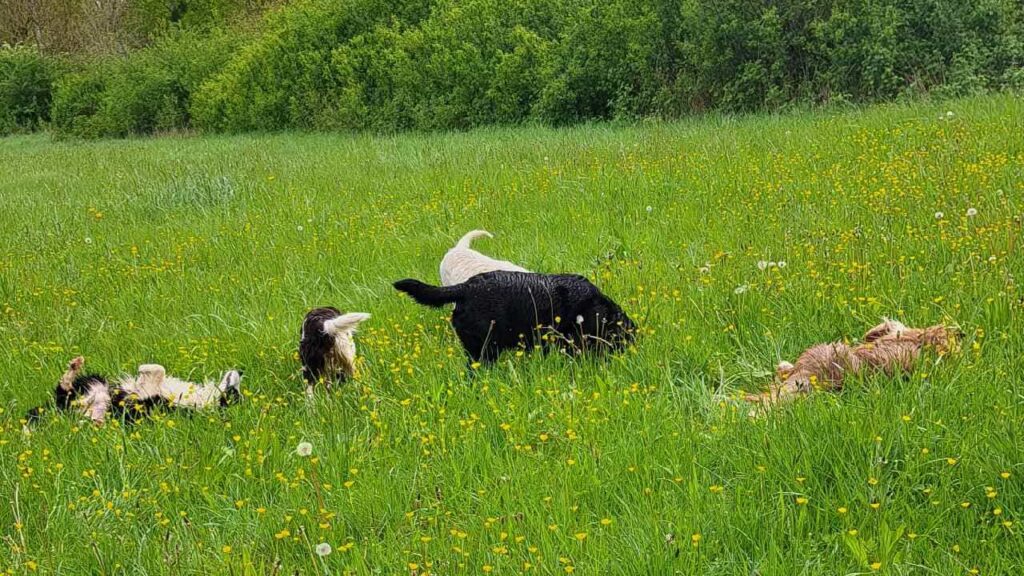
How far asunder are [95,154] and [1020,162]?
680 inches

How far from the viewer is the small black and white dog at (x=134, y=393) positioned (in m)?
4.22

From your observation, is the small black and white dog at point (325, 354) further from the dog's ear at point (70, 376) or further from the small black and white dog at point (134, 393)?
the dog's ear at point (70, 376)

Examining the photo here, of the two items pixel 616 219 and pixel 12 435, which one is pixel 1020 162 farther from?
pixel 12 435

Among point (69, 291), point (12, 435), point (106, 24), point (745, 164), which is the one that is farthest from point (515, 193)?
point (106, 24)

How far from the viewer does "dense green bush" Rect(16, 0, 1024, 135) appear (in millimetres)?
11688

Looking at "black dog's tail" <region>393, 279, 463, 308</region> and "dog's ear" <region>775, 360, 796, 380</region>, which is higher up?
"black dog's tail" <region>393, 279, 463, 308</region>

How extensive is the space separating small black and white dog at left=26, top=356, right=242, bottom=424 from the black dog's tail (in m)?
0.98

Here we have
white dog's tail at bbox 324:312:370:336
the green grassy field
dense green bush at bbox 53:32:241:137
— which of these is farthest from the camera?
dense green bush at bbox 53:32:241:137

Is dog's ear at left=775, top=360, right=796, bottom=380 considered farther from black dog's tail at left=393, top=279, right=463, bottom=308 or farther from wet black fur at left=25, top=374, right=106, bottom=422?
wet black fur at left=25, top=374, right=106, bottom=422

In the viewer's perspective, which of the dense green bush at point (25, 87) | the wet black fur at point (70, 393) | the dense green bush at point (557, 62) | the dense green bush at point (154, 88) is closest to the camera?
the wet black fur at point (70, 393)

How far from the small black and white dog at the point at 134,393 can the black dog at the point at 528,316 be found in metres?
1.07

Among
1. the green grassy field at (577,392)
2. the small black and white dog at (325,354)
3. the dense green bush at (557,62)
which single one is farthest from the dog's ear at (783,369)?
the dense green bush at (557,62)

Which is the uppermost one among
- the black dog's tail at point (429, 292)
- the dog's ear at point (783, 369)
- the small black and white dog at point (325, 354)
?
the black dog's tail at point (429, 292)

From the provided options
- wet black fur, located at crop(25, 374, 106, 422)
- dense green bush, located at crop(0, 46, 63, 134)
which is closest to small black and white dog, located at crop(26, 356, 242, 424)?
wet black fur, located at crop(25, 374, 106, 422)
